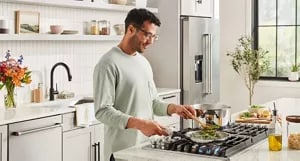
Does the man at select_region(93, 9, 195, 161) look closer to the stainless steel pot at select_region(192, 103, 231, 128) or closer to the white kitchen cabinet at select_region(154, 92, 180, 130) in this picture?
the stainless steel pot at select_region(192, 103, 231, 128)

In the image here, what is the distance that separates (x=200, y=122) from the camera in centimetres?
260

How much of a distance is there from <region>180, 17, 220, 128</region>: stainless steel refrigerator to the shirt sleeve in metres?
2.98

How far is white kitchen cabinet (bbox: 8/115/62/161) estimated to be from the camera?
3416mm

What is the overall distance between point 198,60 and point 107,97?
3.53 m

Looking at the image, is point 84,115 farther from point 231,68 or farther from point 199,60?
point 231,68

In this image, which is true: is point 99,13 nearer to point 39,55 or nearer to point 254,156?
point 39,55

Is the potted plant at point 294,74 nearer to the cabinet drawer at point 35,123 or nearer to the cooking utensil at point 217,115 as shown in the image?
the cabinet drawer at point 35,123

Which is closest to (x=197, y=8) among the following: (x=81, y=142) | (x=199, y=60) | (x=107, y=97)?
(x=199, y=60)

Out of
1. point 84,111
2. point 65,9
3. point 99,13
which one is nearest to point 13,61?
point 84,111

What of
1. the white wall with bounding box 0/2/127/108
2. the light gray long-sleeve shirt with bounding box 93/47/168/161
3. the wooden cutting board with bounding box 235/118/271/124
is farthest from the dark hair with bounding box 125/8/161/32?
the white wall with bounding box 0/2/127/108

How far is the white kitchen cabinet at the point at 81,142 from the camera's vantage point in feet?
12.9

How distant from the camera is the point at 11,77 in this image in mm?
3896

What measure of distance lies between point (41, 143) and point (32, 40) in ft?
3.77

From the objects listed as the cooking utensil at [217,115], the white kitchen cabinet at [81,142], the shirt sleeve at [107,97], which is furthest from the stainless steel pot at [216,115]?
the white kitchen cabinet at [81,142]
